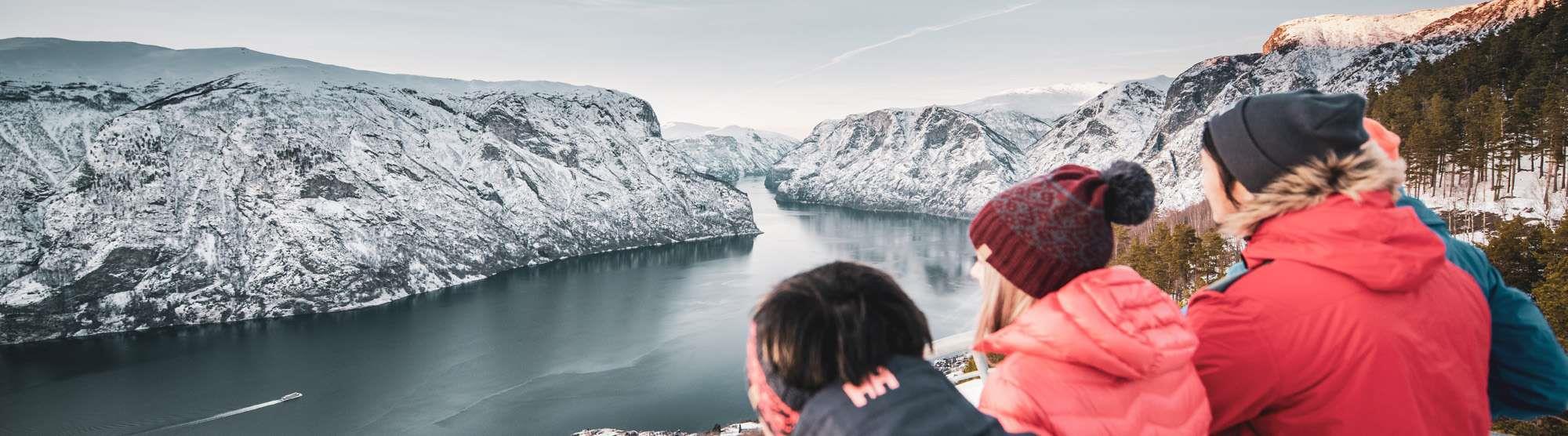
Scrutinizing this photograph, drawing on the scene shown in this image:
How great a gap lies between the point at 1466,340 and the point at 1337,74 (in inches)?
5989

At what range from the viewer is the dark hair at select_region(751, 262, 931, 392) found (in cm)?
131

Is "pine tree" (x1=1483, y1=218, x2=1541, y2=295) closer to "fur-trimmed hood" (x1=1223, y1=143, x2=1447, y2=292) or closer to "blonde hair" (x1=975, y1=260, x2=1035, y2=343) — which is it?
"fur-trimmed hood" (x1=1223, y1=143, x2=1447, y2=292)

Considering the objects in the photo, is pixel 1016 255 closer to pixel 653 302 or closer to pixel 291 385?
pixel 291 385

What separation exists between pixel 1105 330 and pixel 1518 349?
5.57 feet

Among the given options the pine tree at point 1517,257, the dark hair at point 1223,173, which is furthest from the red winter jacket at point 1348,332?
the pine tree at point 1517,257

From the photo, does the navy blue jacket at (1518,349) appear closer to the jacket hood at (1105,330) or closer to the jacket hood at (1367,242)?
the jacket hood at (1367,242)

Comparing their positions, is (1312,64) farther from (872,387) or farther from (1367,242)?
(872,387)

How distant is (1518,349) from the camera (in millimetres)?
2035

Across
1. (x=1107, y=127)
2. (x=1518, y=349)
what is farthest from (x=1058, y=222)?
(x=1107, y=127)

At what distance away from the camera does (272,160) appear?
3844 inches

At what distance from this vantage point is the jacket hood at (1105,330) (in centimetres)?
147

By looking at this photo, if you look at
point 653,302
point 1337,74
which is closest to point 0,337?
point 653,302

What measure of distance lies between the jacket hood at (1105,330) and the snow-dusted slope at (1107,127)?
180m

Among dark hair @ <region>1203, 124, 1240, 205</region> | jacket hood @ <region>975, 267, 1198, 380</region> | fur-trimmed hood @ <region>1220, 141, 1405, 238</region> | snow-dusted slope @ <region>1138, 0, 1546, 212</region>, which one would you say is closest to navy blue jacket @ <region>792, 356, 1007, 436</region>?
jacket hood @ <region>975, 267, 1198, 380</region>
